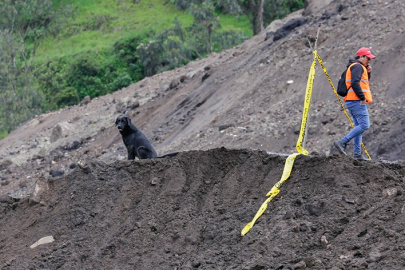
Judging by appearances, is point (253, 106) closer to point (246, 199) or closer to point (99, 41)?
point (246, 199)

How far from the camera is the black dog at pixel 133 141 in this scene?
1081 centimetres

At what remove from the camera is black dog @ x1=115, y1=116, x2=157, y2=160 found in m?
10.8

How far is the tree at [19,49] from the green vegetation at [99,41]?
54 mm

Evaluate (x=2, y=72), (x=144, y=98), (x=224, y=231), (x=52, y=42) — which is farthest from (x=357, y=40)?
(x=52, y=42)

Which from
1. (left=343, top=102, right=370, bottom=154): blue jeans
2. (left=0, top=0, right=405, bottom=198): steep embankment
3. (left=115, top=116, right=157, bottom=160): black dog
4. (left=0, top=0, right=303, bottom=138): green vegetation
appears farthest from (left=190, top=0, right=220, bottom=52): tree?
(left=343, top=102, right=370, bottom=154): blue jeans

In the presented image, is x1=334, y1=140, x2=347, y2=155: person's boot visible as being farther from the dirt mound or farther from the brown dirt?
the dirt mound

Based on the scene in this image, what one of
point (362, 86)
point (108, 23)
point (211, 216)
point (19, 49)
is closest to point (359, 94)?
point (362, 86)

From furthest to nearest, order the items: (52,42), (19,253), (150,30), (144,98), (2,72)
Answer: (52,42)
(150,30)
(2,72)
(144,98)
(19,253)

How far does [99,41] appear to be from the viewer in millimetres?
42219

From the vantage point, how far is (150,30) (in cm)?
3962

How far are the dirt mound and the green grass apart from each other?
31.6 m

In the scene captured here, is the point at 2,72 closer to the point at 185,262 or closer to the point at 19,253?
the point at 19,253

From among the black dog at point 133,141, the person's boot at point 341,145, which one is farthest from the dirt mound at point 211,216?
the black dog at point 133,141

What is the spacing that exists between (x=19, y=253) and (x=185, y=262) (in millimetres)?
2740
